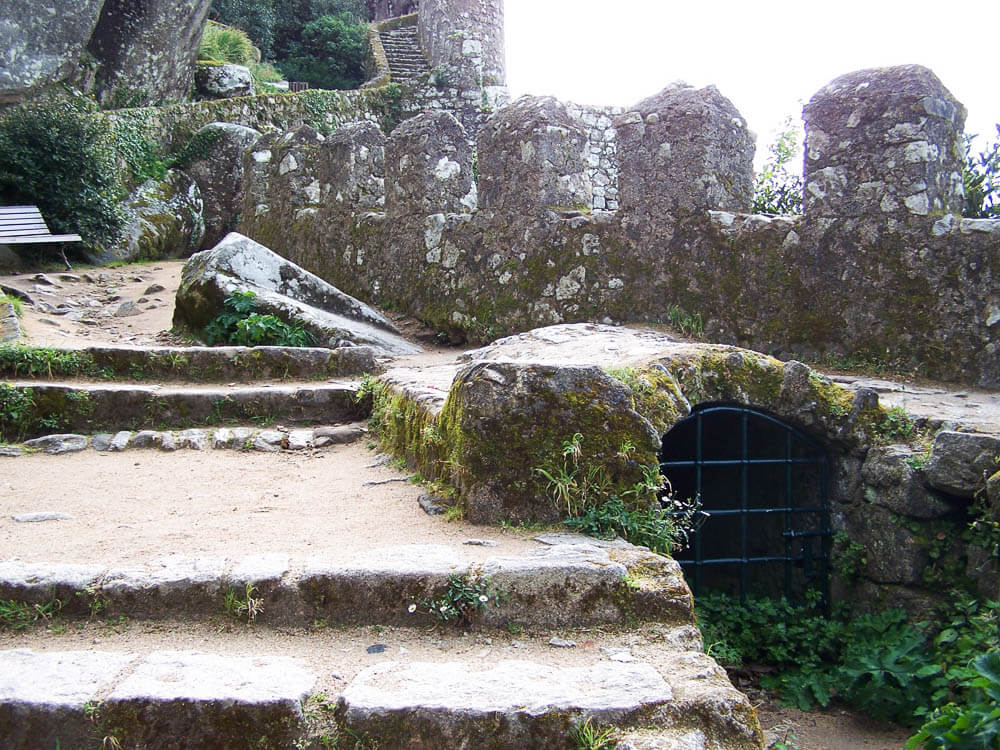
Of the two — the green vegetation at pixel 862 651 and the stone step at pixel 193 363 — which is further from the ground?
the stone step at pixel 193 363

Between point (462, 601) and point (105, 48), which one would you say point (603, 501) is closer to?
point (462, 601)

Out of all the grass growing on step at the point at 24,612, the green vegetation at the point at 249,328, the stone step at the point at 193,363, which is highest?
the green vegetation at the point at 249,328

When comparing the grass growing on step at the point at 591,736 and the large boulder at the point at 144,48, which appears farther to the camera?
the large boulder at the point at 144,48

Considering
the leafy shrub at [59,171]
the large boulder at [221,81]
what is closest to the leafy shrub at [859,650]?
the leafy shrub at [59,171]

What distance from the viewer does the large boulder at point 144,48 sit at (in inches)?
635

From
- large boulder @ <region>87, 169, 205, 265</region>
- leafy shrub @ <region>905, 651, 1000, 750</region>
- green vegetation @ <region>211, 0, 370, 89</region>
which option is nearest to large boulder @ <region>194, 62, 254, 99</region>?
large boulder @ <region>87, 169, 205, 265</region>

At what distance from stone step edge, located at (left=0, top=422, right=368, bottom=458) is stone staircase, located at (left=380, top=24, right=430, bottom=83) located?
16172 millimetres

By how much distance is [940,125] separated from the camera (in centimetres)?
530

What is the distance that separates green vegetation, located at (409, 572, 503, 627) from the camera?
2896 mm

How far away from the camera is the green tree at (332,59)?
23094 mm

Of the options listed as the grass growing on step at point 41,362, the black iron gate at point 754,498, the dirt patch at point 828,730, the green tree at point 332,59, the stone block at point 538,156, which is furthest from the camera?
the green tree at point 332,59

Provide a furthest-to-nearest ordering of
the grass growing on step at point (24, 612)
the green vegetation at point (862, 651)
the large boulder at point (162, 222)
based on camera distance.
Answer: the large boulder at point (162, 222) → the green vegetation at point (862, 651) → the grass growing on step at point (24, 612)

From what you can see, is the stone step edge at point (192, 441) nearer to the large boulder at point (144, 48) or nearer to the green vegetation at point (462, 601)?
the green vegetation at point (462, 601)

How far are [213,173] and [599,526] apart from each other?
1349cm
